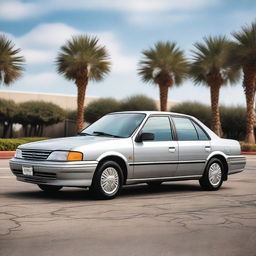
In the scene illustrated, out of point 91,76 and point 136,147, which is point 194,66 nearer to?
point 91,76

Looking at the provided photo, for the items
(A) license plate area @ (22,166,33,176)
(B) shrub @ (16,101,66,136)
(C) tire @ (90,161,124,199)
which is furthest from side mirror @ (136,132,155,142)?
(B) shrub @ (16,101,66,136)

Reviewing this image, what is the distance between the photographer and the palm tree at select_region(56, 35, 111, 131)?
4012 centimetres

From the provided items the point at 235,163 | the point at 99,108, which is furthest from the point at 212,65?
the point at 235,163

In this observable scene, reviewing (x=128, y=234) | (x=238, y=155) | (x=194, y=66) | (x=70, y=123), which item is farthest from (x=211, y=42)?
(x=128, y=234)

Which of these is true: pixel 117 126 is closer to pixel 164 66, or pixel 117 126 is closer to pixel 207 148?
pixel 207 148

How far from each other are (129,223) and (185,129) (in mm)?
4476

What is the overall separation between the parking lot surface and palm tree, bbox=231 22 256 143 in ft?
91.6

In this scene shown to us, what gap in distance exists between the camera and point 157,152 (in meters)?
11.5

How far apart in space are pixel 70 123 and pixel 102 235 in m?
45.9

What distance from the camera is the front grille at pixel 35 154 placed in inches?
417

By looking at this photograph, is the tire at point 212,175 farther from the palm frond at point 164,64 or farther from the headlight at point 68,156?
the palm frond at point 164,64

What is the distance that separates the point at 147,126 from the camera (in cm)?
1164

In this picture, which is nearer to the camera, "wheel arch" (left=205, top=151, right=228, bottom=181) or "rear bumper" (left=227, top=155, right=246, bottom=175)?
"wheel arch" (left=205, top=151, right=228, bottom=181)

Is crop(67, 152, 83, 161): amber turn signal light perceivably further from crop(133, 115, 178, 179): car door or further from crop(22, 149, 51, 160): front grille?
crop(133, 115, 178, 179): car door
